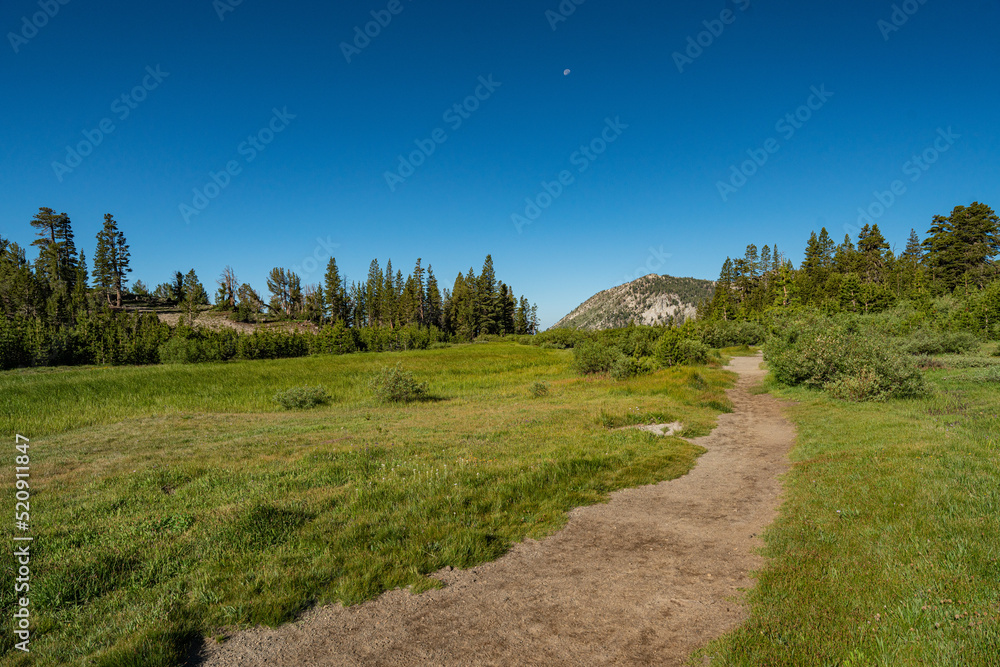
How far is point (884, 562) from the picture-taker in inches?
201

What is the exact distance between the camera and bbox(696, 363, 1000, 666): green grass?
3729 mm

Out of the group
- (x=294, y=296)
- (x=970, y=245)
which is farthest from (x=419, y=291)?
(x=970, y=245)

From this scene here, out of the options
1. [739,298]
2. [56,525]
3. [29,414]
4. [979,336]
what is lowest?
[979,336]

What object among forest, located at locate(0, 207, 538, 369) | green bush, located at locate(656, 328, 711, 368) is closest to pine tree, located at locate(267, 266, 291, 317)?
forest, located at locate(0, 207, 538, 369)

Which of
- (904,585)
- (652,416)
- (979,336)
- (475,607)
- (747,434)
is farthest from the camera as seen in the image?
(979,336)

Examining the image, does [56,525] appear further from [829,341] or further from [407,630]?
[829,341]

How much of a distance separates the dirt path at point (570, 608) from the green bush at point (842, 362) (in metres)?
15.1

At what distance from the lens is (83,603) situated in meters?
4.81

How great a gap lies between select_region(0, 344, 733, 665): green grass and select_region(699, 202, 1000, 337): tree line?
51.7 m

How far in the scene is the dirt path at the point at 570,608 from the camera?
13.8 feet

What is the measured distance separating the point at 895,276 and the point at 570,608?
333 ft

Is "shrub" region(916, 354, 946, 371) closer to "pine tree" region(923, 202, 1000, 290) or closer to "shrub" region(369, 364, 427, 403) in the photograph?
"shrub" region(369, 364, 427, 403)

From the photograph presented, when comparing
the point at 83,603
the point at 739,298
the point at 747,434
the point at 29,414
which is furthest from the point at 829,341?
the point at 739,298

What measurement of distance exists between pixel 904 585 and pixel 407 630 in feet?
18.0
